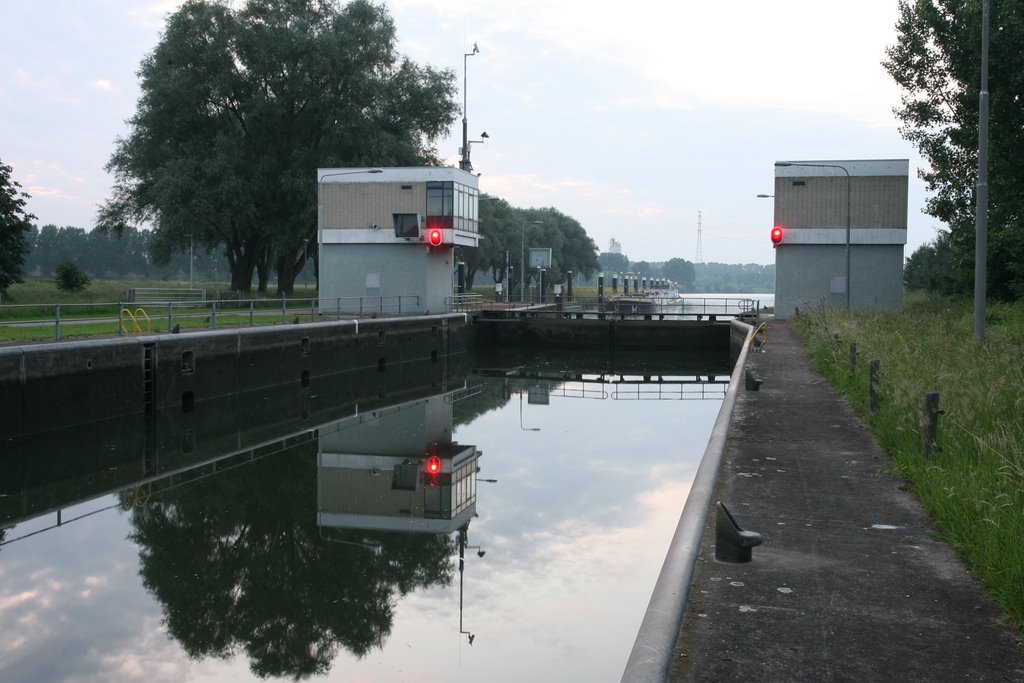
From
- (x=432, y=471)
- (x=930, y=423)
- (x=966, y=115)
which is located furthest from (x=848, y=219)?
(x=930, y=423)

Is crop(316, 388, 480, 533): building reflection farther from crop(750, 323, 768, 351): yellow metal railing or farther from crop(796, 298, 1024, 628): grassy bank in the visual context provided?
crop(750, 323, 768, 351): yellow metal railing

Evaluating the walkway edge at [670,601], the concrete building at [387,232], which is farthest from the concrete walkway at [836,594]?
the concrete building at [387,232]

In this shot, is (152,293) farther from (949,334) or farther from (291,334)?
(949,334)

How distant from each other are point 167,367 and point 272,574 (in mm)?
14420

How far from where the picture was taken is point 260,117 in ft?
174

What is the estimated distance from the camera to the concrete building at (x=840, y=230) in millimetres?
48219

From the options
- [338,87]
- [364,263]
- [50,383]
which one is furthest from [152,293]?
[50,383]

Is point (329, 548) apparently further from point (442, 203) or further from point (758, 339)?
point (442, 203)

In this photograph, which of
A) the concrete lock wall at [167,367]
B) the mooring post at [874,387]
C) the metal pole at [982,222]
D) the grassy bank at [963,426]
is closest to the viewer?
the grassy bank at [963,426]

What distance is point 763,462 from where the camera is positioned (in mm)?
11656

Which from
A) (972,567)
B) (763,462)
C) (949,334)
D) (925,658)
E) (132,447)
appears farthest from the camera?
(949,334)

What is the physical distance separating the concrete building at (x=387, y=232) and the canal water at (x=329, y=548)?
23339 millimetres

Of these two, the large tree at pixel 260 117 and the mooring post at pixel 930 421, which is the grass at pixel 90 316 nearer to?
the large tree at pixel 260 117

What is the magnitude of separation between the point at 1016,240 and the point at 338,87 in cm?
3355
